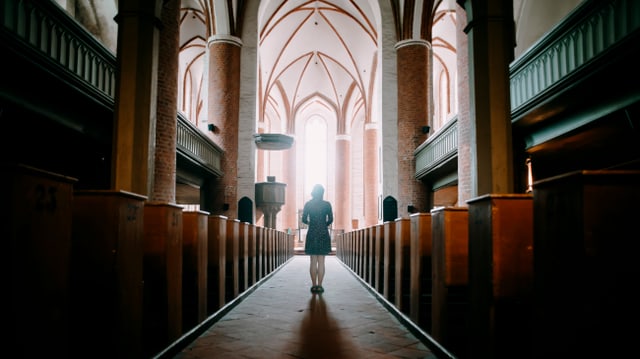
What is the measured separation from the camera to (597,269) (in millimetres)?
1609

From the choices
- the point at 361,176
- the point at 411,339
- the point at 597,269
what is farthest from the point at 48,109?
the point at 361,176

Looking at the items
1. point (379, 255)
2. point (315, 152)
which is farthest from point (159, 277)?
point (315, 152)

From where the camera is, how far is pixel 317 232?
627cm

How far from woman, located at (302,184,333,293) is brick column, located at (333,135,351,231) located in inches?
777

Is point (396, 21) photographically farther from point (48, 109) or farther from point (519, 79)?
point (48, 109)

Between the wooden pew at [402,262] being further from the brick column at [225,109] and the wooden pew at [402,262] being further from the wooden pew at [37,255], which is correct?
the brick column at [225,109]

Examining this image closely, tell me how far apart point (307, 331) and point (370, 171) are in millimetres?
20171

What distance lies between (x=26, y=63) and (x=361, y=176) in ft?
78.8

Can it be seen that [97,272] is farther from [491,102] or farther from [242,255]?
[491,102]

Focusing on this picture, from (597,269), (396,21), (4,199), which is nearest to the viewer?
(4,199)

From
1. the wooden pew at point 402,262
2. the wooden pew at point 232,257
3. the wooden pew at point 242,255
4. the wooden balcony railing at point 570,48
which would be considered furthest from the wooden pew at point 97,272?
the wooden balcony railing at point 570,48

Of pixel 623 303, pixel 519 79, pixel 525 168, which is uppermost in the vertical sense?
pixel 519 79

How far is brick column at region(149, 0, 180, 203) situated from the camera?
25.3ft

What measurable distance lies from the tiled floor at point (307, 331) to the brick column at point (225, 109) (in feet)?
27.1
